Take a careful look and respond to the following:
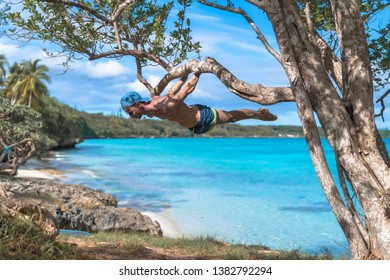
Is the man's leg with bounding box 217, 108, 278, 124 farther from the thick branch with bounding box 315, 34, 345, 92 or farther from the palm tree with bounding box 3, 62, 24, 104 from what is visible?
the palm tree with bounding box 3, 62, 24, 104

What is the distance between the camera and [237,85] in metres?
5.66

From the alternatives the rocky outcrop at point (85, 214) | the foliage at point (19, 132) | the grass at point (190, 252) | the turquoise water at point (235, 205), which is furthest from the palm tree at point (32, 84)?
the grass at point (190, 252)

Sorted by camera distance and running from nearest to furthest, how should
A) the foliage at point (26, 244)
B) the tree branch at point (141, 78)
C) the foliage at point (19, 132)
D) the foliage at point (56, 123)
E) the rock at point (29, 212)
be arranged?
the foliage at point (26, 244) → the rock at point (29, 212) → the tree branch at point (141, 78) → the foliage at point (19, 132) → the foliage at point (56, 123)

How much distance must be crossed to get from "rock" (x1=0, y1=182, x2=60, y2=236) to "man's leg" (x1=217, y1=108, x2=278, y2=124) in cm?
262

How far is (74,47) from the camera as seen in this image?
7.09 m

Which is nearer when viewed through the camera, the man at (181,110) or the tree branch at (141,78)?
the man at (181,110)

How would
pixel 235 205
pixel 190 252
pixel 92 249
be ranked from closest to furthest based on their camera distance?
pixel 92 249
pixel 190 252
pixel 235 205

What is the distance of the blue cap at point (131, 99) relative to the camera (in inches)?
223

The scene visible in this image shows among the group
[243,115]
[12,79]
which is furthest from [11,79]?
[243,115]

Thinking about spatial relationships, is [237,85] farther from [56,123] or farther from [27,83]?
[56,123]

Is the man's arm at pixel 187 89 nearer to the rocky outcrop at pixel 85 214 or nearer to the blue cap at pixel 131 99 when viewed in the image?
the blue cap at pixel 131 99

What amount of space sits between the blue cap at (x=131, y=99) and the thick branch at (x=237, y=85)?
1.49 ft

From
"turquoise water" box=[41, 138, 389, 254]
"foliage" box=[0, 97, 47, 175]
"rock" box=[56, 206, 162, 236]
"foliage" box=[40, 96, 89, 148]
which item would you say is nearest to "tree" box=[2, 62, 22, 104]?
"foliage" box=[40, 96, 89, 148]

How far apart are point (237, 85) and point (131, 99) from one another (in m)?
1.33
